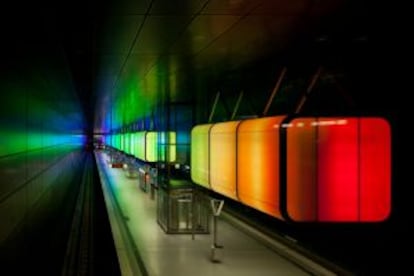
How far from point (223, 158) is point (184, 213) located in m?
4.32

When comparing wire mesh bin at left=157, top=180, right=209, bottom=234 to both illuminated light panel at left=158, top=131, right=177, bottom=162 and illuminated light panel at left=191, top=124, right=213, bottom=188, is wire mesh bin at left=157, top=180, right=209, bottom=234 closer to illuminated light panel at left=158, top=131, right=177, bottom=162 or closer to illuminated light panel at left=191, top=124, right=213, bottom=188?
illuminated light panel at left=191, top=124, right=213, bottom=188

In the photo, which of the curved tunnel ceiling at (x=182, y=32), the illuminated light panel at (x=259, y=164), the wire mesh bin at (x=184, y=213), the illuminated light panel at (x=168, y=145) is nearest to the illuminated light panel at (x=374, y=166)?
the illuminated light panel at (x=259, y=164)

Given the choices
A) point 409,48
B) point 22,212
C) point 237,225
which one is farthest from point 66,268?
point 409,48

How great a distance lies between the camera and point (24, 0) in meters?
5.14

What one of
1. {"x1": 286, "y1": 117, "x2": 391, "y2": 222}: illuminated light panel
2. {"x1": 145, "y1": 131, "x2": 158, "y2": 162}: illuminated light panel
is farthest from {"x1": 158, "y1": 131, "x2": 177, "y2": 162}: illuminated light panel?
{"x1": 286, "y1": 117, "x2": 391, "y2": 222}: illuminated light panel

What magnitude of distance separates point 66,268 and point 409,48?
10074mm

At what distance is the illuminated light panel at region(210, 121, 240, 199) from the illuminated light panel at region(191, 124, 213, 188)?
→ 0.42m

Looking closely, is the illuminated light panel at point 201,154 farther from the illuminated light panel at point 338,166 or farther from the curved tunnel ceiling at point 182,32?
the illuminated light panel at point 338,166

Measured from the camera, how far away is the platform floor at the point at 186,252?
10.1 metres

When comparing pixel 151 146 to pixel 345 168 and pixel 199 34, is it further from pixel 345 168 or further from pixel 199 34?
pixel 345 168

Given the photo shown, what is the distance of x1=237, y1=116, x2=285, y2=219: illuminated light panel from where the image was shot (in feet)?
22.5

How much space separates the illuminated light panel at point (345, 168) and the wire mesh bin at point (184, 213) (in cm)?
734

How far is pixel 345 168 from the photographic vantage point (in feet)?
19.6

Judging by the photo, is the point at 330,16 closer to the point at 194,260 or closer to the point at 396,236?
the point at 194,260
